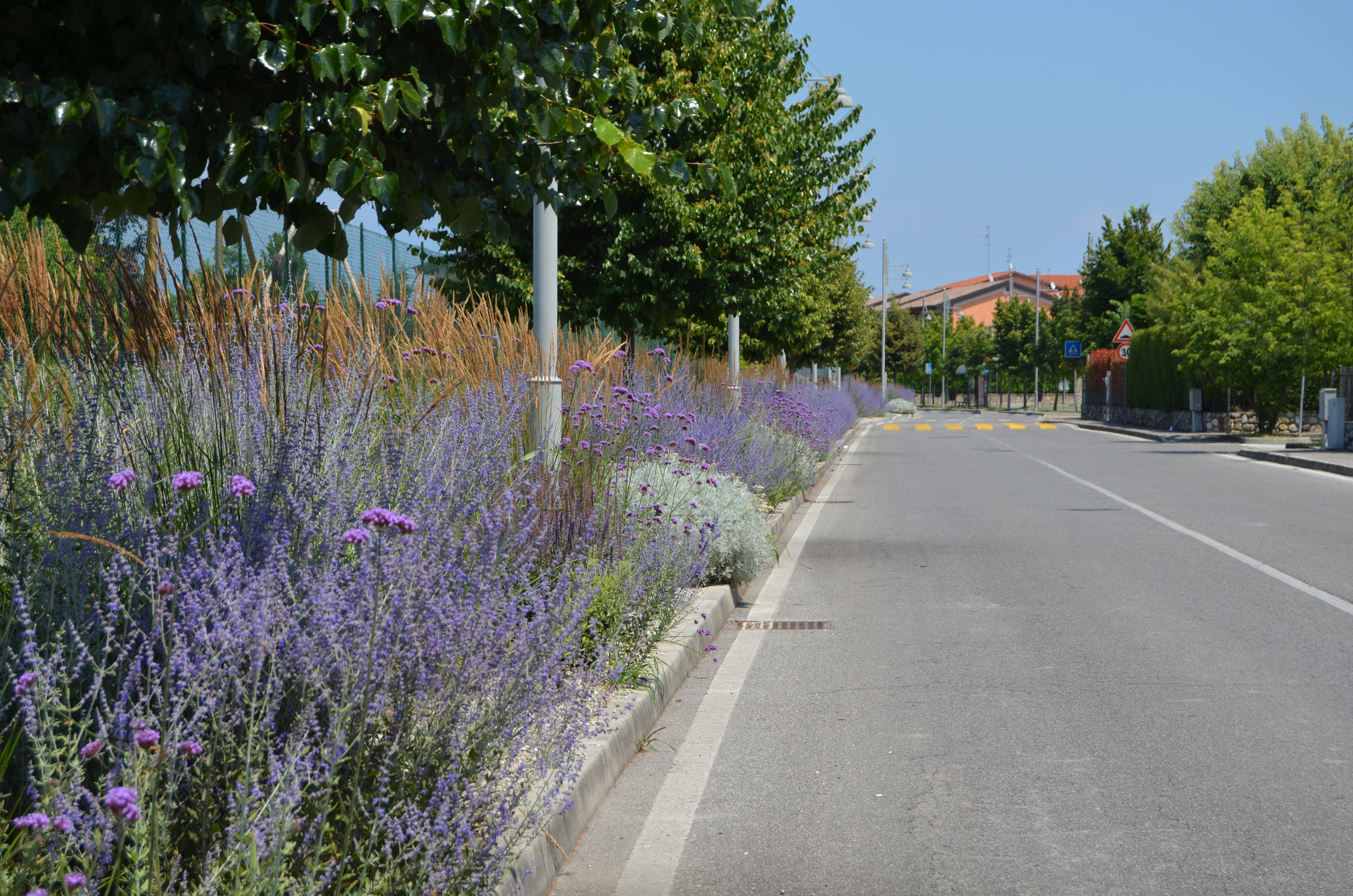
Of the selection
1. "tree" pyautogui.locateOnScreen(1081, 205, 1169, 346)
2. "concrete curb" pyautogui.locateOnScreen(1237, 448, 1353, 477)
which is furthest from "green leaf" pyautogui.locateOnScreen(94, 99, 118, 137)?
"tree" pyautogui.locateOnScreen(1081, 205, 1169, 346)

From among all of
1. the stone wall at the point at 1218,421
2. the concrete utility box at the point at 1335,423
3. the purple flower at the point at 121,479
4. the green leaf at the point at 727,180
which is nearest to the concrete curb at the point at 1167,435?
the stone wall at the point at 1218,421

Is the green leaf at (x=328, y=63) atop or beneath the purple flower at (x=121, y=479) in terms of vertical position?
atop

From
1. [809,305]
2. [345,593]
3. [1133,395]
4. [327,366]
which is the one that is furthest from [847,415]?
[345,593]

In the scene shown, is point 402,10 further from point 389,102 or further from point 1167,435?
point 1167,435

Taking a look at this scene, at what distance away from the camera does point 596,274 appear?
47.3ft

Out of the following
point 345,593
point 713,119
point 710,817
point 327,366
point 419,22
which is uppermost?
point 713,119

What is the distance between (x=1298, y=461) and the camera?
23.0 m

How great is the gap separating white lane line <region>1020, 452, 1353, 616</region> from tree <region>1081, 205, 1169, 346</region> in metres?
45.4

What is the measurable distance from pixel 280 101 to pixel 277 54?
38cm

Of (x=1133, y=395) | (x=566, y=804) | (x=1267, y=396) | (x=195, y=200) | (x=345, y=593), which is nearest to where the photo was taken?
(x=345, y=593)

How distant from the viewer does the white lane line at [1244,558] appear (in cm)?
847

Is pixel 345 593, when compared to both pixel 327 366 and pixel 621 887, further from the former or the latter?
pixel 327 366

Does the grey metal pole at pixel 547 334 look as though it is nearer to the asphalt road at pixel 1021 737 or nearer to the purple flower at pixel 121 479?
the asphalt road at pixel 1021 737

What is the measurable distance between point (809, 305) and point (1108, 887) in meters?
23.6
